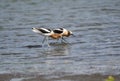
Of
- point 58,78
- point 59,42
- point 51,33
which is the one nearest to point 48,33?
point 51,33

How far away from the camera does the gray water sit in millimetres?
12242

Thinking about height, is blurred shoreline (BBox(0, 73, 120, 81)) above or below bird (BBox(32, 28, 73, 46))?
above

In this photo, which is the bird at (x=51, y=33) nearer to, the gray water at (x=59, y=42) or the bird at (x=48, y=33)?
the bird at (x=48, y=33)

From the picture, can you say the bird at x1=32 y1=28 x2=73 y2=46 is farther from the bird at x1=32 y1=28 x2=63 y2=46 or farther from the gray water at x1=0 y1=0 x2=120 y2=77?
the gray water at x1=0 y1=0 x2=120 y2=77

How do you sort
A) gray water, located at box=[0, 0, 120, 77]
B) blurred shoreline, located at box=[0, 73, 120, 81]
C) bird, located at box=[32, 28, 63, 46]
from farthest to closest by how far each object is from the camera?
bird, located at box=[32, 28, 63, 46] < gray water, located at box=[0, 0, 120, 77] < blurred shoreline, located at box=[0, 73, 120, 81]

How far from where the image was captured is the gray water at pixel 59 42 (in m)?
12.2

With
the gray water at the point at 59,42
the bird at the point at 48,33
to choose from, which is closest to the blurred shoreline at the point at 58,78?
the gray water at the point at 59,42

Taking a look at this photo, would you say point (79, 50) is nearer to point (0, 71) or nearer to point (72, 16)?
point (0, 71)

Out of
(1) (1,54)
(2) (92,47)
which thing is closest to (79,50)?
(2) (92,47)

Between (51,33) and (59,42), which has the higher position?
(51,33)

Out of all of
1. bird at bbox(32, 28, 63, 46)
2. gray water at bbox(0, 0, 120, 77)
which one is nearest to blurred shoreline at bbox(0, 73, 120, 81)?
gray water at bbox(0, 0, 120, 77)

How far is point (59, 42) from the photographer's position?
17.5m

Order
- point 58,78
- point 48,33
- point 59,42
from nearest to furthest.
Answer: point 58,78 → point 48,33 → point 59,42

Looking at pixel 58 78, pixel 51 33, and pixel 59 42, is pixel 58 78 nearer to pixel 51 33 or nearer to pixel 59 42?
pixel 51 33
